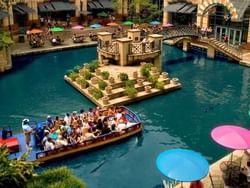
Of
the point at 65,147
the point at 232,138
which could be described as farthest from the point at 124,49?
the point at 232,138

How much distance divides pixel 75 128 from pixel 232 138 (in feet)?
32.8

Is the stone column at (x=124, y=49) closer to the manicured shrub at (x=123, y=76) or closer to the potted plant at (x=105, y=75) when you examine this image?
the potted plant at (x=105, y=75)

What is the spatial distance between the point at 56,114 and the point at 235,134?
14800 millimetres

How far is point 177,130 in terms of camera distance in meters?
25.0

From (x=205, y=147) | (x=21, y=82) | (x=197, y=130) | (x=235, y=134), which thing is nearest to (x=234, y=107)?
(x=197, y=130)

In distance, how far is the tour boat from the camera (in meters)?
20.4

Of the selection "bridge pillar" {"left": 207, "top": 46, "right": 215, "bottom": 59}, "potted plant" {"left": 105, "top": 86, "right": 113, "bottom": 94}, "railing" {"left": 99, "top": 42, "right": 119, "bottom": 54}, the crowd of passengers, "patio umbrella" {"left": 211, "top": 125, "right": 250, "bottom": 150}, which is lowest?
the crowd of passengers

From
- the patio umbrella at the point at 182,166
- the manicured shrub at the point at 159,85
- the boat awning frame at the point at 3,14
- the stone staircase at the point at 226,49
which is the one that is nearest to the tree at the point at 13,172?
the patio umbrella at the point at 182,166

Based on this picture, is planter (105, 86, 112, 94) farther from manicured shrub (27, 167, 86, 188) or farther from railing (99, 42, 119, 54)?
manicured shrub (27, 167, 86, 188)

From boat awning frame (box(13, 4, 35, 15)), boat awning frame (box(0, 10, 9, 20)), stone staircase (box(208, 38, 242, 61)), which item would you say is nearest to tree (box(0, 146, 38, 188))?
stone staircase (box(208, 38, 242, 61))

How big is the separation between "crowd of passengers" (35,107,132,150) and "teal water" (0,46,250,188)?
109cm

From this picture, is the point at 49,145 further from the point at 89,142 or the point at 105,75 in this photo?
the point at 105,75

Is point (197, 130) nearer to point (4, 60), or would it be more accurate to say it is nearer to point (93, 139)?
point (93, 139)

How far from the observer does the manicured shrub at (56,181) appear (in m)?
12.4
